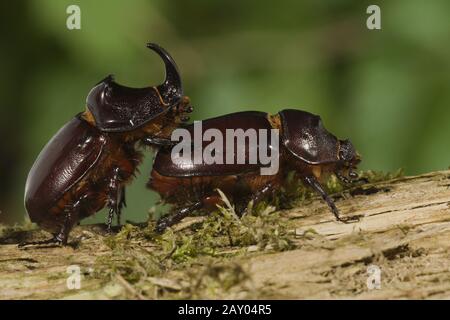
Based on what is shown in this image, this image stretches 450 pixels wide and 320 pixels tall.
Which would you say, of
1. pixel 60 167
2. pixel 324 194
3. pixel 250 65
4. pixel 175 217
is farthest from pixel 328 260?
pixel 250 65

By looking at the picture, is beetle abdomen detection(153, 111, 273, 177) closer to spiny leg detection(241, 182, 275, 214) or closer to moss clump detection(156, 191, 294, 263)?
spiny leg detection(241, 182, 275, 214)

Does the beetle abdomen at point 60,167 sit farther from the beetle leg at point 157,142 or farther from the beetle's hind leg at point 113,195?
the beetle leg at point 157,142

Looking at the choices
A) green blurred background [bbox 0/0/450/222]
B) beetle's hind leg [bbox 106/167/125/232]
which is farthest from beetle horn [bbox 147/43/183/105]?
green blurred background [bbox 0/0/450/222]

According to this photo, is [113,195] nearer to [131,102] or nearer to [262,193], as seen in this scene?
[131,102]

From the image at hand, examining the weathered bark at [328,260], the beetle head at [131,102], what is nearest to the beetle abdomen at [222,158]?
the beetle head at [131,102]

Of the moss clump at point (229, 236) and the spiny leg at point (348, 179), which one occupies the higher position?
the spiny leg at point (348, 179)
